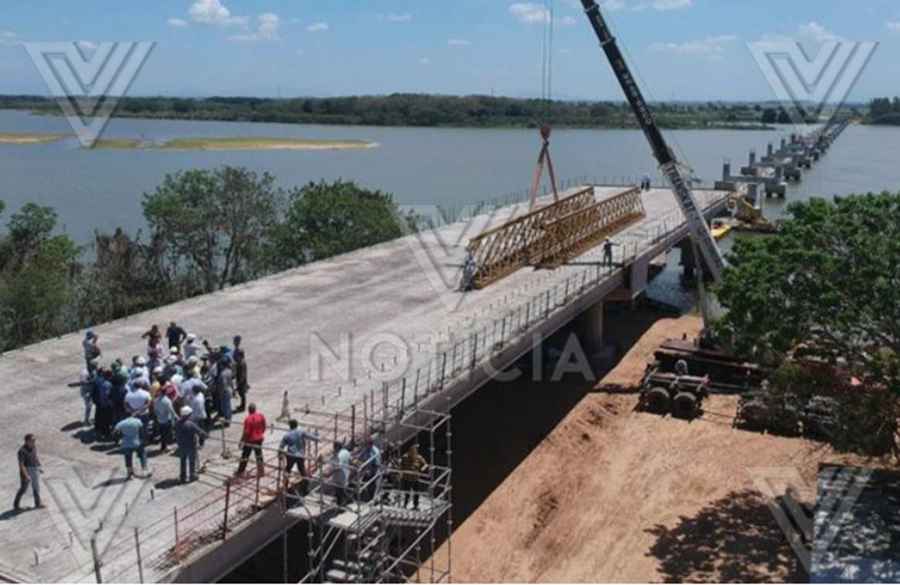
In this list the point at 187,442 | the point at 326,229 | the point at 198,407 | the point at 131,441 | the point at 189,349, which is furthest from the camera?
the point at 326,229

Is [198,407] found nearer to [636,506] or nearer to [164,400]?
[164,400]

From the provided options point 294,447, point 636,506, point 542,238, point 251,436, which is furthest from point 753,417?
point 251,436

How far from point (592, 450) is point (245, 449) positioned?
44.7 feet

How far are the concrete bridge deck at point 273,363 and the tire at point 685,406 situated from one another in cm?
413

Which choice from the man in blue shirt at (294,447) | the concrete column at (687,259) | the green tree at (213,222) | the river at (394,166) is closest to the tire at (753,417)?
the man in blue shirt at (294,447)

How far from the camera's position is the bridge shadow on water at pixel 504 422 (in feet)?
59.5

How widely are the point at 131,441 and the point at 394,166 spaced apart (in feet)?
273

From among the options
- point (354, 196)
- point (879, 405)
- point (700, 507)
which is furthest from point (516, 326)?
point (354, 196)

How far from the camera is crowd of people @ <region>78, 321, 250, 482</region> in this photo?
14305 millimetres

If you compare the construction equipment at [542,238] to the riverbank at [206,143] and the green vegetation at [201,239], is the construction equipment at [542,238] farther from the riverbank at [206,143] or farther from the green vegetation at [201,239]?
the riverbank at [206,143]

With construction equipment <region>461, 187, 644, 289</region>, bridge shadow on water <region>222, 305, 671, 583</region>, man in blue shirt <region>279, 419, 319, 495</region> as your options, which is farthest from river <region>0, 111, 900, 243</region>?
man in blue shirt <region>279, 419, 319, 495</region>

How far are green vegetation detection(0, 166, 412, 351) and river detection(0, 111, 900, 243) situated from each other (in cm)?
1330

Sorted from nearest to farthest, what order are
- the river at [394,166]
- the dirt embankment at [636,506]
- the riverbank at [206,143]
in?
the dirt embankment at [636,506] → the river at [394,166] → the riverbank at [206,143]

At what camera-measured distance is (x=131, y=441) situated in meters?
14.2
